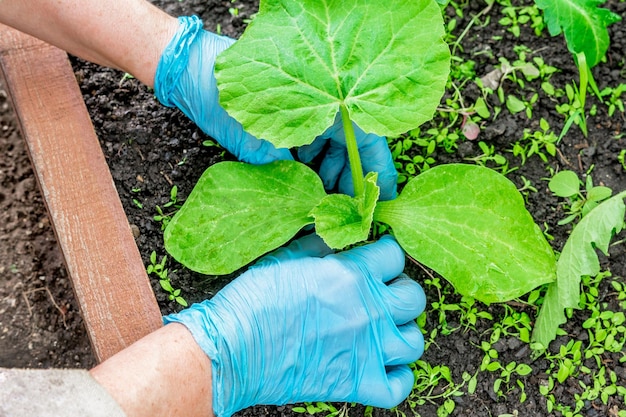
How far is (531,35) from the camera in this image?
2084 millimetres

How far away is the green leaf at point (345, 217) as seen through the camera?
5.22 feet

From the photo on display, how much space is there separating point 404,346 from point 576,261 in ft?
1.73

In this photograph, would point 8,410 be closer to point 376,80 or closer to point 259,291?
point 259,291

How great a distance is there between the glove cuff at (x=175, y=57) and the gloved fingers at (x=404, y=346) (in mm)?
920

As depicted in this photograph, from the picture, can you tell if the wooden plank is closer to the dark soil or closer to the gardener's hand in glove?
the gardener's hand in glove

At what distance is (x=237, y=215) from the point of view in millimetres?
1785

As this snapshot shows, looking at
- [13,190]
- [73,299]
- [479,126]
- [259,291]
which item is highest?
[479,126]

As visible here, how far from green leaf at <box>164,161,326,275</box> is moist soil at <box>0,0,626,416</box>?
0.56ft

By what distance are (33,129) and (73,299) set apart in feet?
2.18

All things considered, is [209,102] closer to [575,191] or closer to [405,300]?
[405,300]

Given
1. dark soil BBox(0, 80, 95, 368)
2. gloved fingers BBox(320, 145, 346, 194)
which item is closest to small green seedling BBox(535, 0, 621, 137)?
gloved fingers BBox(320, 145, 346, 194)

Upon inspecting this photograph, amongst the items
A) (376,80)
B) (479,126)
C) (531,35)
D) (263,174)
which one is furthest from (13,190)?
(531,35)

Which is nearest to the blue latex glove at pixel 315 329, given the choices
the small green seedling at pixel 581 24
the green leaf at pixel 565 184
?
the green leaf at pixel 565 184

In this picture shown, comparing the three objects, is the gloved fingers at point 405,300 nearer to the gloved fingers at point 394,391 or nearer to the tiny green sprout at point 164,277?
the gloved fingers at point 394,391
